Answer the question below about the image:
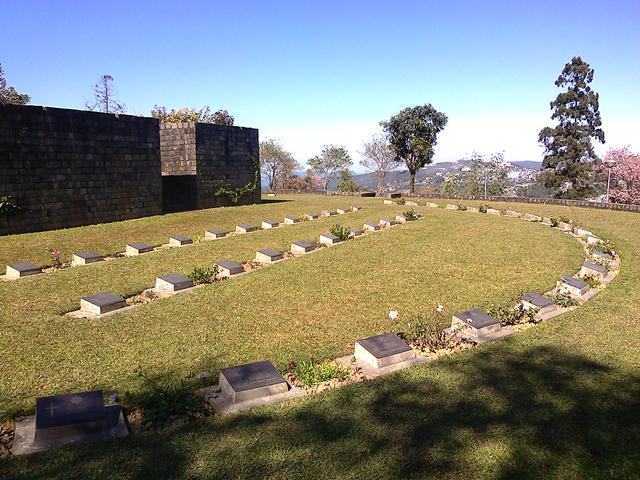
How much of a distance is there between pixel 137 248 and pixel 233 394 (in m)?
8.56

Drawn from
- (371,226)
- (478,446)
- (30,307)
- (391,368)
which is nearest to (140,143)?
(371,226)

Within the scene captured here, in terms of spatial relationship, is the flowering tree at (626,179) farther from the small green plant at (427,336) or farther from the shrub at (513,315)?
the small green plant at (427,336)

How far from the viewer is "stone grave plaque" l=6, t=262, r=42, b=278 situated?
30.3ft

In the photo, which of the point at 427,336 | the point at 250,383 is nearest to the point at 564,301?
the point at 427,336

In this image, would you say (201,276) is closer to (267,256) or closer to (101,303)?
(101,303)

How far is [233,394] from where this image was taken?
429cm

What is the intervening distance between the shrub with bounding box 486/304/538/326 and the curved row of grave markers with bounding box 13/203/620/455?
1.07ft

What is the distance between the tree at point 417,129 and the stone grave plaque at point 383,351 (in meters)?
32.8

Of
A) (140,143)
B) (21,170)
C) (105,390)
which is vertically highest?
(140,143)

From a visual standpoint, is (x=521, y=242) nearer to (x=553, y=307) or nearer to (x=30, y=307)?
(x=553, y=307)

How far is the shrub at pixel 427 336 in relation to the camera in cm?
581

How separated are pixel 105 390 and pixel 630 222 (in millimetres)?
21762

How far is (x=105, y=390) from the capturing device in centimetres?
461

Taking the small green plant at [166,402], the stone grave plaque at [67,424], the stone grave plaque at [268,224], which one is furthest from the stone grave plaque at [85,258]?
the stone grave plaque at [67,424]
